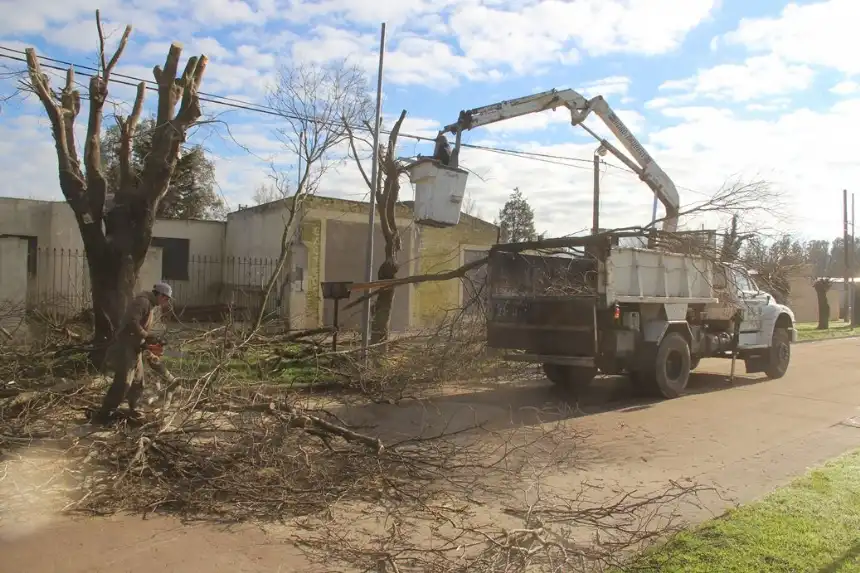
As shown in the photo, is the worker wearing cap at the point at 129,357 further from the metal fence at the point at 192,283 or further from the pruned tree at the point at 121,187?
the metal fence at the point at 192,283

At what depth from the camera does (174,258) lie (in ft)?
68.9

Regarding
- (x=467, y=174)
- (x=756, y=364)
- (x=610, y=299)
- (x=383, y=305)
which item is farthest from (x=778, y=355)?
(x=467, y=174)

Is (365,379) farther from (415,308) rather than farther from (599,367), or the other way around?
(415,308)

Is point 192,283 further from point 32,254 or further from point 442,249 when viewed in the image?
point 442,249

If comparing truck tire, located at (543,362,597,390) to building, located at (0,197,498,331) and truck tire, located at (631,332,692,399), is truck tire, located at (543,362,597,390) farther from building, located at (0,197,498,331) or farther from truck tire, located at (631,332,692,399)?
building, located at (0,197,498,331)

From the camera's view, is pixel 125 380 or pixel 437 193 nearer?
pixel 125 380

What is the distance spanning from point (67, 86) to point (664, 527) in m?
8.96

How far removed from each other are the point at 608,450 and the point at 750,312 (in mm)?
6696

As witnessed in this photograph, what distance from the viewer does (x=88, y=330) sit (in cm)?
978

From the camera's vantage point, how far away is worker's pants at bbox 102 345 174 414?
639 cm

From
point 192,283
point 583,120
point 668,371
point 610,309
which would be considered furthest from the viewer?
point 192,283

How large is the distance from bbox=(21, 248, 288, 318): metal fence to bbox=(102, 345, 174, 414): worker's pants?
5684 mm

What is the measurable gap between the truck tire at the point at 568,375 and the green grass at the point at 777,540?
5895mm

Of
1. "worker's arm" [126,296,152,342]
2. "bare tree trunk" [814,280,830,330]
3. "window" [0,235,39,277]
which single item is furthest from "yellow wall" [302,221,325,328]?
"bare tree trunk" [814,280,830,330]
